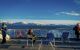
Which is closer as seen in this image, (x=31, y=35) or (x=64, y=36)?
(x=31, y=35)

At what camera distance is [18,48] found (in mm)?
19812

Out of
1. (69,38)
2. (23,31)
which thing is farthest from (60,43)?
(23,31)

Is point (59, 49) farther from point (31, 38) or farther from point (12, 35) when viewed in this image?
point (12, 35)

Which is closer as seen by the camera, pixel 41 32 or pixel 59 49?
pixel 59 49

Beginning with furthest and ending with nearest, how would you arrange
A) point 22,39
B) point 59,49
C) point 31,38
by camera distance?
point 22,39 < point 31,38 < point 59,49

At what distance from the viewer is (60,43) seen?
895 inches

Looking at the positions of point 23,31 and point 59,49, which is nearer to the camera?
point 59,49

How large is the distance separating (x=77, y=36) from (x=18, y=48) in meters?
5.57

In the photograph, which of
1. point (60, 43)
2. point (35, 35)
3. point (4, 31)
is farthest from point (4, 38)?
point (60, 43)

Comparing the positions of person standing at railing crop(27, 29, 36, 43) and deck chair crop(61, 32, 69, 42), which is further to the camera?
deck chair crop(61, 32, 69, 42)

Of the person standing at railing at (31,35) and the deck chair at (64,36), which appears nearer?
the person standing at railing at (31,35)

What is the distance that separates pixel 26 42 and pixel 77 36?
3537 mm

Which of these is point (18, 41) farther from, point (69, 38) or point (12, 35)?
point (69, 38)

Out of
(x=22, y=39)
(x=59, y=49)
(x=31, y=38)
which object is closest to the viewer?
(x=59, y=49)
